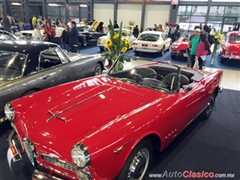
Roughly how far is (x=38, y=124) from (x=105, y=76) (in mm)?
1577

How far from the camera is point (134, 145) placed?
204 centimetres

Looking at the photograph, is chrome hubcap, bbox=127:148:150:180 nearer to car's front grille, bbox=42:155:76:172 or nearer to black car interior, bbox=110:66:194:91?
car's front grille, bbox=42:155:76:172

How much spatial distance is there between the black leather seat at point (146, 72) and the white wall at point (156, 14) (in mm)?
16433

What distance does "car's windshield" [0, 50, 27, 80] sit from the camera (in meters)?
3.70

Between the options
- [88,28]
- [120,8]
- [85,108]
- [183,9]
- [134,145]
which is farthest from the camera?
[120,8]

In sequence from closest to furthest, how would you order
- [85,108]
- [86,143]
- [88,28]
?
[86,143] < [85,108] < [88,28]

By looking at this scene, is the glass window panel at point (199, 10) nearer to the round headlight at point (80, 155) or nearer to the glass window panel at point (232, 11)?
the glass window panel at point (232, 11)

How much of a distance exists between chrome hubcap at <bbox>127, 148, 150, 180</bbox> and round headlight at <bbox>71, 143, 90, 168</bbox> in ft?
1.99

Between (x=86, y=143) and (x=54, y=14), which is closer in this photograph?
(x=86, y=143)

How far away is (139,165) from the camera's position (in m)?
2.25

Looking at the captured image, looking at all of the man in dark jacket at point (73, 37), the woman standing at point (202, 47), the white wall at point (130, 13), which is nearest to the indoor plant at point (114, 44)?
the woman standing at point (202, 47)

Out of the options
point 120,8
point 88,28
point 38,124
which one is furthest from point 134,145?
point 120,8

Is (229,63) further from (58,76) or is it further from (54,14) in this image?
(54,14)

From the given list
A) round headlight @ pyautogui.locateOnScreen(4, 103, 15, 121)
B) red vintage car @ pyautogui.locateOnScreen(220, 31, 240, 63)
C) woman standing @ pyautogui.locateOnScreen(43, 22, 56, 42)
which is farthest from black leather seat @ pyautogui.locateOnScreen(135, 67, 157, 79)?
woman standing @ pyautogui.locateOnScreen(43, 22, 56, 42)
